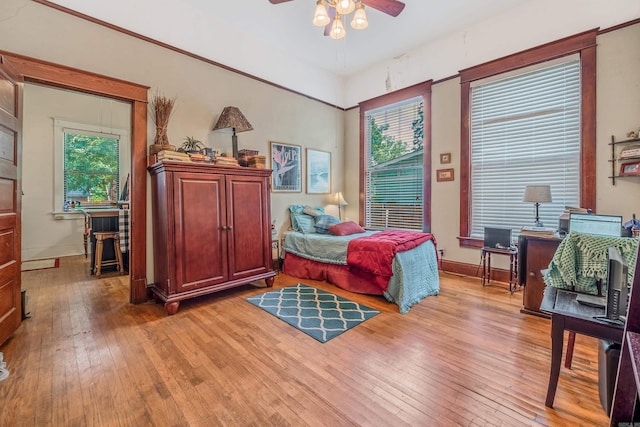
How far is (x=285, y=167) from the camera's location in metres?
4.39

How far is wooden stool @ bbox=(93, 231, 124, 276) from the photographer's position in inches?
161

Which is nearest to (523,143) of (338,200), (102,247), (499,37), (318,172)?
(499,37)

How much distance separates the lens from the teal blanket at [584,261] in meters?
1.59

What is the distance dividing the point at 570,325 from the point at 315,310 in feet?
6.23

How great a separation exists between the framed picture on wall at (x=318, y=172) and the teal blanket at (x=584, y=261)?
3.52 m

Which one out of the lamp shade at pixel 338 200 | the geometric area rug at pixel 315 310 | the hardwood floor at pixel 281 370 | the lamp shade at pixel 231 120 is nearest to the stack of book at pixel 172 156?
the lamp shade at pixel 231 120

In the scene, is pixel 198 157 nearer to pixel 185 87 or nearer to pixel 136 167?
pixel 136 167

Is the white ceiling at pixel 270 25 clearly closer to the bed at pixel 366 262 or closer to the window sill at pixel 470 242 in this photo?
the bed at pixel 366 262

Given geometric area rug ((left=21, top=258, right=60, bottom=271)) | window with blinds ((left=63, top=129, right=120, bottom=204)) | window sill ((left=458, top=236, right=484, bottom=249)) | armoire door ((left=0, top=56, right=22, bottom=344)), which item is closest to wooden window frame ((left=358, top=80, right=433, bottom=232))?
window sill ((left=458, top=236, right=484, bottom=249))

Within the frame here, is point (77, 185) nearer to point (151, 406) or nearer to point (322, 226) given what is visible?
point (322, 226)

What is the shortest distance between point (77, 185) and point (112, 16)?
4014mm

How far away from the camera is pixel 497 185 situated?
3686mm

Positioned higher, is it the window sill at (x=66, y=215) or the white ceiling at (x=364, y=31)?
the white ceiling at (x=364, y=31)

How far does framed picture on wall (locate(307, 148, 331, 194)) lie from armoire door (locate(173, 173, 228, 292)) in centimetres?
196
